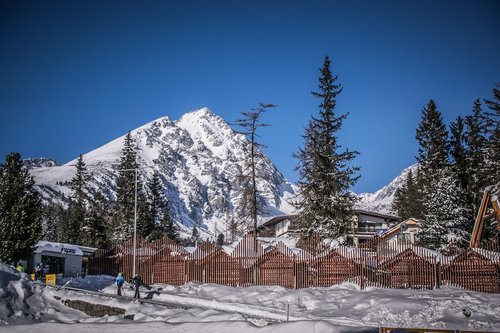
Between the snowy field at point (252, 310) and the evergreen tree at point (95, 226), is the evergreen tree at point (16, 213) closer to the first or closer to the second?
the snowy field at point (252, 310)

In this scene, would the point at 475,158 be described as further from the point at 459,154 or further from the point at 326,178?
the point at 326,178

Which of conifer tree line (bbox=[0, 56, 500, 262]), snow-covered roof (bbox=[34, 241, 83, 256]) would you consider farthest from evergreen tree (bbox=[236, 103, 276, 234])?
snow-covered roof (bbox=[34, 241, 83, 256])

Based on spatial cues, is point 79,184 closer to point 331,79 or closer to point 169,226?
point 169,226

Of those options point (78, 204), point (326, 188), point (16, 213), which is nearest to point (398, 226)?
point (326, 188)

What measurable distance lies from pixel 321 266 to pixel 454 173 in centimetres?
2682

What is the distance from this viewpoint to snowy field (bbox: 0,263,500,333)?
15312 millimetres

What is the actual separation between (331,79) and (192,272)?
70.0 ft

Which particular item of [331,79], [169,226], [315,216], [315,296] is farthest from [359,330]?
[169,226]

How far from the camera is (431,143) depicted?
180 feet

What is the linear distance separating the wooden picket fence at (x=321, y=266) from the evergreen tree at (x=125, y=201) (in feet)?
71.8

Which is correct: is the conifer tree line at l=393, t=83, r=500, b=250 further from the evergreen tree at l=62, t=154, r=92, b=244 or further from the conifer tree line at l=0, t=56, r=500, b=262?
the evergreen tree at l=62, t=154, r=92, b=244

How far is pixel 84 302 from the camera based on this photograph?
2353cm

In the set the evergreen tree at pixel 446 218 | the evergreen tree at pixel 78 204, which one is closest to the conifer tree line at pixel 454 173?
the evergreen tree at pixel 446 218

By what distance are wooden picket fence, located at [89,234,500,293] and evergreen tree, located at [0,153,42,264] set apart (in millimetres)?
8651
